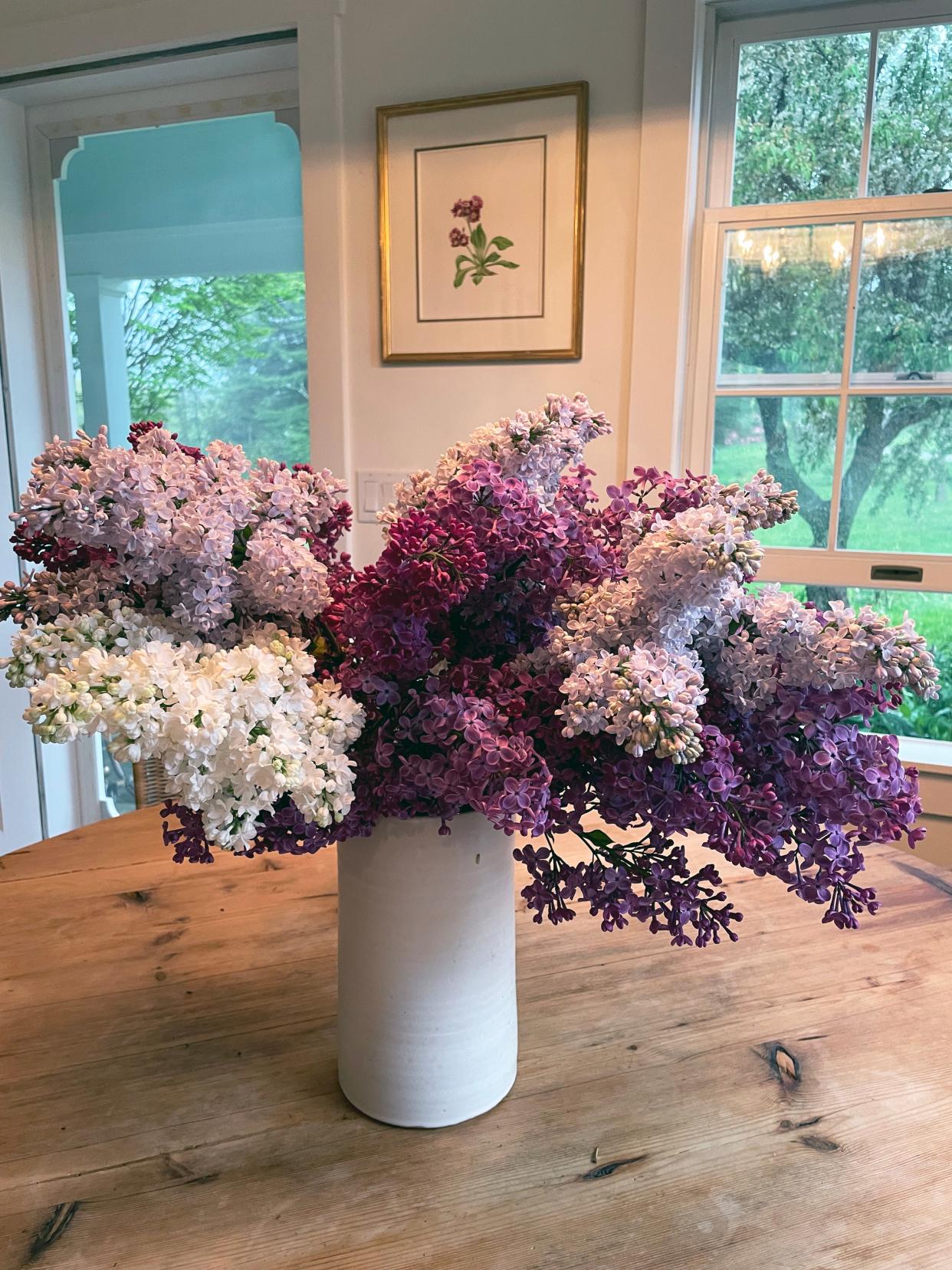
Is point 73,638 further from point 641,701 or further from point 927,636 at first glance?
point 927,636

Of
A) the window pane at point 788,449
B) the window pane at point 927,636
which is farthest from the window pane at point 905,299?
the window pane at point 927,636

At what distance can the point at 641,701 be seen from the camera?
52 cm

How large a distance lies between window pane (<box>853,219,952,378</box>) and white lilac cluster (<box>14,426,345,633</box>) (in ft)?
5.62

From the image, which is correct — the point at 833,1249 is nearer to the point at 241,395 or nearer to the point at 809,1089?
the point at 809,1089

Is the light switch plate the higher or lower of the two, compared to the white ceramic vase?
higher

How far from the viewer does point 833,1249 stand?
1.93 feet

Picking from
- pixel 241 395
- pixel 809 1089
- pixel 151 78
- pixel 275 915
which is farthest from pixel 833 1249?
pixel 151 78

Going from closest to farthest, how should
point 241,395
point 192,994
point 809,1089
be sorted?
1. point 809,1089
2. point 192,994
3. point 241,395

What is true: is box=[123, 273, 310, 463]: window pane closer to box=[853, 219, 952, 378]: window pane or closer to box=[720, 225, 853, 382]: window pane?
box=[720, 225, 853, 382]: window pane

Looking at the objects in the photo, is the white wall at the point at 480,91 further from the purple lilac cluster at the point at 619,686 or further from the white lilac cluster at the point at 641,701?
the white lilac cluster at the point at 641,701

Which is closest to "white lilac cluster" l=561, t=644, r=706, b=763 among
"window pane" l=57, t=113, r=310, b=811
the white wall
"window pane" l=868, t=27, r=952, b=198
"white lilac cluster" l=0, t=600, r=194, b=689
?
"white lilac cluster" l=0, t=600, r=194, b=689

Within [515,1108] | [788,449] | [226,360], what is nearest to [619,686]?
[515,1108]

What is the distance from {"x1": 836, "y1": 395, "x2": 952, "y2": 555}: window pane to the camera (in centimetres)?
201

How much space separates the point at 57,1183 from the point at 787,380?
200cm
